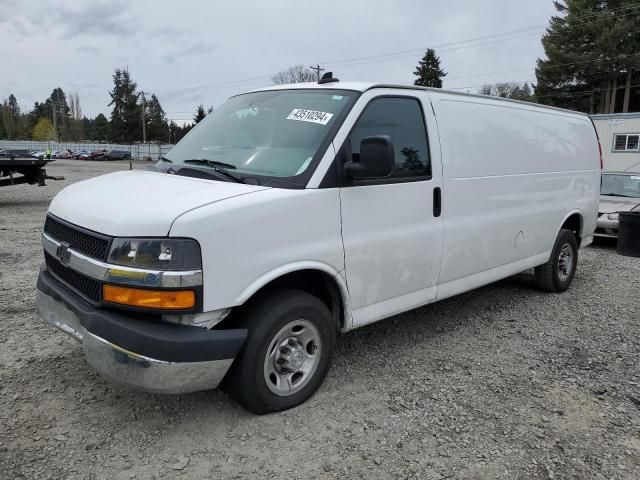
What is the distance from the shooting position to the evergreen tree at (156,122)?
87500 millimetres

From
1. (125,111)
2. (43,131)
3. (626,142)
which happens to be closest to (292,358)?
(626,142)

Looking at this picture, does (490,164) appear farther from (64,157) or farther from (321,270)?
(64,157)

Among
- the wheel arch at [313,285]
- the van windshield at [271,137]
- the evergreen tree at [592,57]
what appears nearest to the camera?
the wheel arch at [313,285]

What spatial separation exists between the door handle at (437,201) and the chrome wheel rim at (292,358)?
139 cm

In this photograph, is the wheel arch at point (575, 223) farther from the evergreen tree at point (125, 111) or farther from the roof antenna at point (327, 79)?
the evergreen tree at point (125, 111)

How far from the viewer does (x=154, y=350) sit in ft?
8.91

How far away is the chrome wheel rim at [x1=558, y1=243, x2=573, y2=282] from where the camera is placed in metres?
6.18

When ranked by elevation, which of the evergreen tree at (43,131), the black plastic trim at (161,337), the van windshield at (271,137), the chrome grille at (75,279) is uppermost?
Answer: the evergreen tree at (43,131)

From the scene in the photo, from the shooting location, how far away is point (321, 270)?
3338 mm

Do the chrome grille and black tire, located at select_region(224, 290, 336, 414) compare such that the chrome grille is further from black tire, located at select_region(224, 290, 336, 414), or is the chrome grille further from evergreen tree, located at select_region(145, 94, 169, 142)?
evergreen tree, located at select_region(145, 94, 169, 142)

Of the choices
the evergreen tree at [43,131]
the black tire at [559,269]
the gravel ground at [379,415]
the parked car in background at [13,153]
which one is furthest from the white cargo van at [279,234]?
the evergreen tree at [43,131]

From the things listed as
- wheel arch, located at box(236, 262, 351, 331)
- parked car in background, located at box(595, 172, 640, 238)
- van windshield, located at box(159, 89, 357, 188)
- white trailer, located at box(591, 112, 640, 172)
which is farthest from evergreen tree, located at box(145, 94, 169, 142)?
wheel arch, located at box(236, 262, 351, 331)

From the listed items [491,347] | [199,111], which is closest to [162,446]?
[491,347]

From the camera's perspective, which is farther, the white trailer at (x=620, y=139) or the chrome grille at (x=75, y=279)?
the white trailer at (x=620, y=139)
